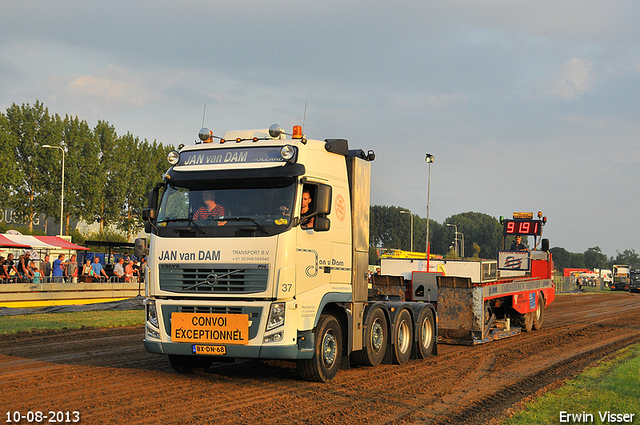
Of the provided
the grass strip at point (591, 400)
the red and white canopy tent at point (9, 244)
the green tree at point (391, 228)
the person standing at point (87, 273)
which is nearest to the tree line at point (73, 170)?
the red and white canopy tent at point (9, 244)

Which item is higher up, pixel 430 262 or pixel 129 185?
pixel 129 185

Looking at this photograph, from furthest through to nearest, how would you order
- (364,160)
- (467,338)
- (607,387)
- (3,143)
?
1. (3,143)
2. (467,338)
3. (364,160)
4. (607,387)

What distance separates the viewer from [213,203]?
8.86m

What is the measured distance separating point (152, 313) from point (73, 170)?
58.1 m

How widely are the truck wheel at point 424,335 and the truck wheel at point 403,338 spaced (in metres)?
0.17

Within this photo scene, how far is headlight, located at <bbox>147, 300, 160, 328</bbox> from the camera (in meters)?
8.84

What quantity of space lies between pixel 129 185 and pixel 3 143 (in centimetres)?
1491

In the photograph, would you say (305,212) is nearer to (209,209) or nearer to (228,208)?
(228,208)

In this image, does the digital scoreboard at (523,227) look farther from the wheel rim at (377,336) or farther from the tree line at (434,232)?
the tree line at (434,232)

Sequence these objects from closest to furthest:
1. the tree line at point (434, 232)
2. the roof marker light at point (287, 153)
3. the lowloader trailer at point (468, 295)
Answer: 1. the roof marker light at point (287, 153)
2. the lowloader trailer at point (468, 295)
3. the tree line at point (434, 232)

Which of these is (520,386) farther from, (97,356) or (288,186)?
(97,356)

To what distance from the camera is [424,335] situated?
40.3ft

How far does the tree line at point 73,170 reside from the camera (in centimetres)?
5981

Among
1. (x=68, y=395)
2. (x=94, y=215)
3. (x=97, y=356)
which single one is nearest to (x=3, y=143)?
(x=94, y=215)
